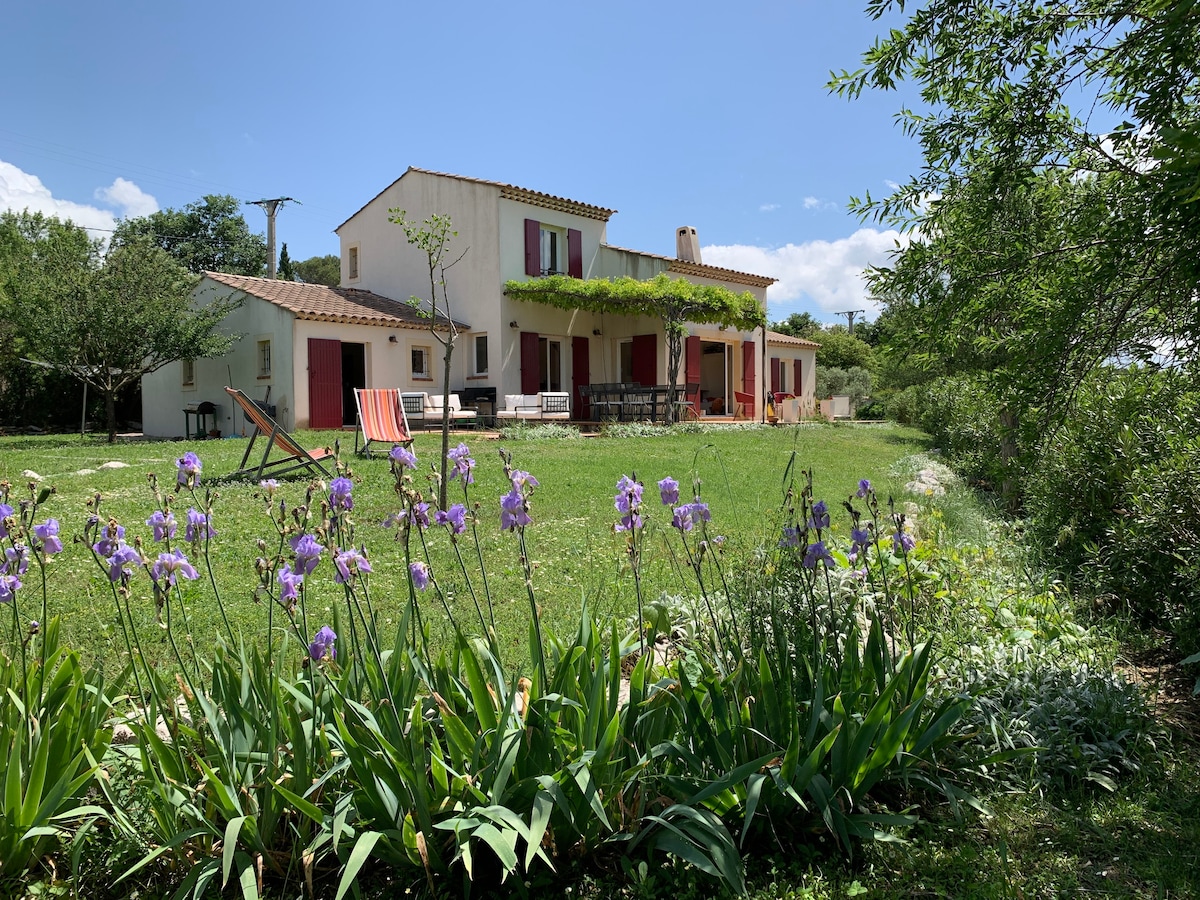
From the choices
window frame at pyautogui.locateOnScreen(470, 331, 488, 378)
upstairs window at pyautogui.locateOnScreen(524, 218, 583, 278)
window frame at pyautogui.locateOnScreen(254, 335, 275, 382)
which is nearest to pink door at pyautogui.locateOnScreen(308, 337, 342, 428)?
window frame at pyautogui.locateOnScreen(254, 335, 275, 382)

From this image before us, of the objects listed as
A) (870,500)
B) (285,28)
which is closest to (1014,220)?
(870,500)

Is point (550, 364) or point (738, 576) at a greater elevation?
point (550, 364)

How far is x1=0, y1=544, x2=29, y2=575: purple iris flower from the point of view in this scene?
205 cm

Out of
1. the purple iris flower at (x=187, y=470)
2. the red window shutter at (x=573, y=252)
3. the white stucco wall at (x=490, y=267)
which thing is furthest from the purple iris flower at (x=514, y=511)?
the red window shutter at (x=573, y=252)

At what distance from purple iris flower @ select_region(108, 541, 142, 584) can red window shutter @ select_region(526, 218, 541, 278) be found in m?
17.1

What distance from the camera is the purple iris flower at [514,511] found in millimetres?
1956

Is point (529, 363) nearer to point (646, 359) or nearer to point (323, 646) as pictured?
point (646, 359)

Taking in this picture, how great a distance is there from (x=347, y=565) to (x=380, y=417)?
28.4 feet

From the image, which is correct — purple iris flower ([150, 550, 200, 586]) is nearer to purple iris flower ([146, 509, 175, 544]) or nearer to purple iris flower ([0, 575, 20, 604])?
purple iris flower ([146, 509, 175, 544])

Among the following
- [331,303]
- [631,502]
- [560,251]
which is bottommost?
[631,502]

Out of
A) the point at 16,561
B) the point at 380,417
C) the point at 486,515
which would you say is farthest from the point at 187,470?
the point at 380,417

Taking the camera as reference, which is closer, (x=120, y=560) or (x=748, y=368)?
(x=120, y=560)

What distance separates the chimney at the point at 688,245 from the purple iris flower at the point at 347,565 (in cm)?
2292

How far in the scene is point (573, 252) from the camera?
19.7 metres
